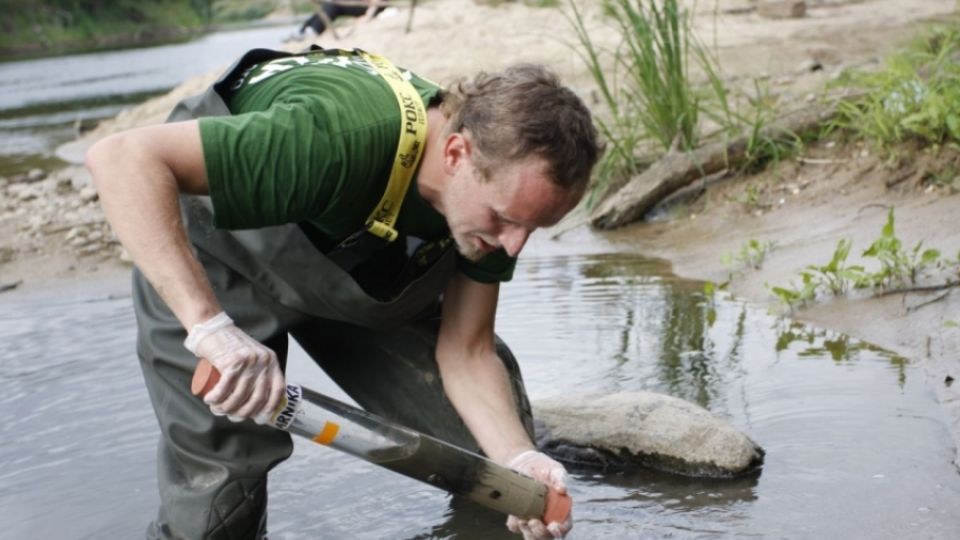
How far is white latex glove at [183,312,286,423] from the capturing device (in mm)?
2641

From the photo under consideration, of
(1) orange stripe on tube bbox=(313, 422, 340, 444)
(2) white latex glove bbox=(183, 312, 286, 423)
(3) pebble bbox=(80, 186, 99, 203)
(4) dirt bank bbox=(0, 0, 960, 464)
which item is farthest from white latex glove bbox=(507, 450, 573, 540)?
(3) pebble bbox=(80, 186, 99, 203)

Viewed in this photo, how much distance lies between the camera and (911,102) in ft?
20.0

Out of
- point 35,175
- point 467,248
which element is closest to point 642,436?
point 467,248

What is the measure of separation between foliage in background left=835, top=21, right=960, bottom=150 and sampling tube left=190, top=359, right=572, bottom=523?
11.4 feet

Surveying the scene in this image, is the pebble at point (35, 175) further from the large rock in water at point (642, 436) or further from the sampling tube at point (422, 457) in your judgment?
the sampling tube at point (422, 457)

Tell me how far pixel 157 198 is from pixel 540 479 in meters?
1.14

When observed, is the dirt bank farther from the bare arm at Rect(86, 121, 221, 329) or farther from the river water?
the bare arm at Rect(86, 121, 221, 329)

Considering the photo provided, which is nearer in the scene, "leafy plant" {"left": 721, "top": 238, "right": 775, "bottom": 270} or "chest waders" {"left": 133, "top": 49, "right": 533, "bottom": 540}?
"chest waders" {"left": 133, "top": 49, "right": 533, "bottom": 540}

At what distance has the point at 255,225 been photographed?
9.39ft

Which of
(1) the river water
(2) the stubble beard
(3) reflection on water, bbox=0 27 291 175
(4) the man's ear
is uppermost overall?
(4) the man's ear

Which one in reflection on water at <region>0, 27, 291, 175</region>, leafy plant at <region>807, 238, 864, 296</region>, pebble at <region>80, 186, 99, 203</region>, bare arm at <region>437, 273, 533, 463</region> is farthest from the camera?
reflection on water at <region>0, 27, 291, 175</region>

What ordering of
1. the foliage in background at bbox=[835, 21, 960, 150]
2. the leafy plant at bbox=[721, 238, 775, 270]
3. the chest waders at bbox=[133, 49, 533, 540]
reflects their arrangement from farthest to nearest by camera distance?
the foliage in background at bbox=[835, 21, 960, 150] < the leafy plant at bbox=[721, 238, 775, 270] < the chest waders at bbox=[133, 49, 533, 540]

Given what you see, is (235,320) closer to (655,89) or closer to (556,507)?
(556,507)

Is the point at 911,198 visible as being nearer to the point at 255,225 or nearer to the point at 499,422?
the point at 499,422
